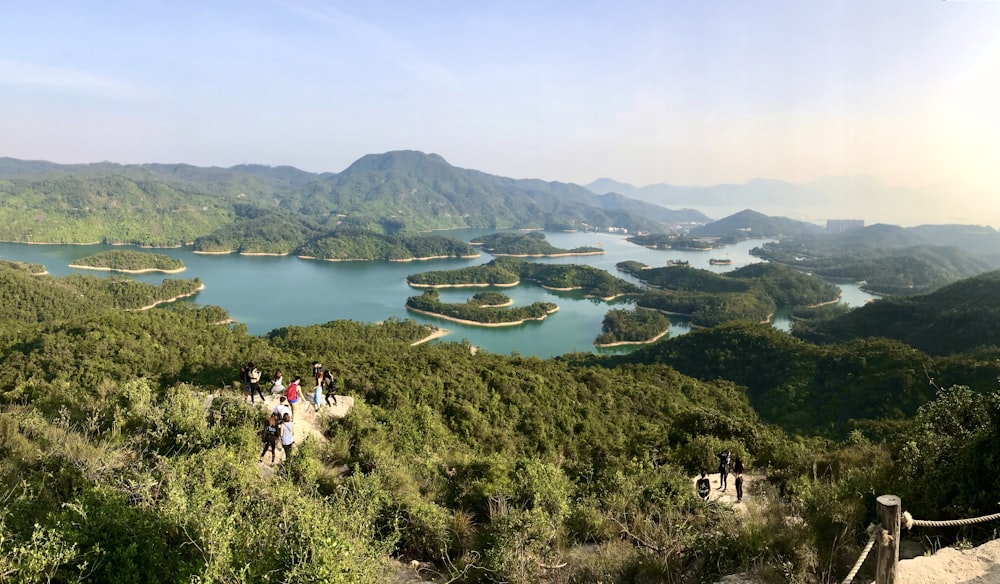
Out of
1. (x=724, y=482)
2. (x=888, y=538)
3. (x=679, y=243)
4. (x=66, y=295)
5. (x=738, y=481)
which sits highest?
A: (x=679, y=243)

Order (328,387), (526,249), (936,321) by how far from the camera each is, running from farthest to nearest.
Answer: (526,249)
(936,321)
(328,387)

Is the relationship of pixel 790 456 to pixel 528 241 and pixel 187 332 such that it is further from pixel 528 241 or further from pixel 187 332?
pixel 528 241

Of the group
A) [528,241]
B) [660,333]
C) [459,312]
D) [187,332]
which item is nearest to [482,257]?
[528,241]

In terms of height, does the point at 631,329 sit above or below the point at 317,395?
below

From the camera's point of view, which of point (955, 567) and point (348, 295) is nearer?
point (955, 567)

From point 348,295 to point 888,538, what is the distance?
3354 inches

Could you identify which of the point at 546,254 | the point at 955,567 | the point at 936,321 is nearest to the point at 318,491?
the point at 955,567

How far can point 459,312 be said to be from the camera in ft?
229

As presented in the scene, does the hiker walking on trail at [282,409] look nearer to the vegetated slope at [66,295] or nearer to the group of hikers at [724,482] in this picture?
the group of hikers at [724,482]

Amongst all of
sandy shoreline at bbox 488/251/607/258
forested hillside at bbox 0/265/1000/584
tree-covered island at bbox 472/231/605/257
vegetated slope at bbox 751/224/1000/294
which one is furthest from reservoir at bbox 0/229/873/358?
forested hillside at bbox 0/265/1000/584

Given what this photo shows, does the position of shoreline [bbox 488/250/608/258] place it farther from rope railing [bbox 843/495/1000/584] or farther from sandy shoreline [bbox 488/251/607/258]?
rope railing [bbox 843/495/1000/584]

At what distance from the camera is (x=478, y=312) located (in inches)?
2726

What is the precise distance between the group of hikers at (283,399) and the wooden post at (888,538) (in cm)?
777

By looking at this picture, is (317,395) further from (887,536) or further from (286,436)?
(887,536)
